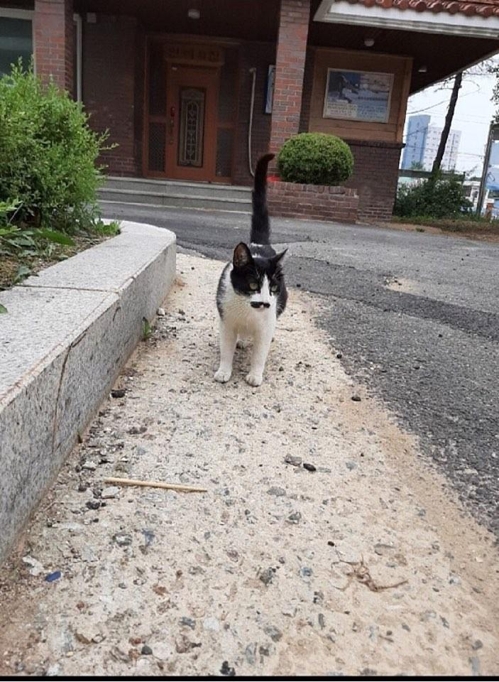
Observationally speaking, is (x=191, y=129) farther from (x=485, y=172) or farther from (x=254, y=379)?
(x=254, y=379)

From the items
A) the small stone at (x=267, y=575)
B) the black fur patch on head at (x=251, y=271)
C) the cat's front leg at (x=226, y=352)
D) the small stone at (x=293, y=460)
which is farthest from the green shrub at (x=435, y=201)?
the small stone at (x=267, y=575)

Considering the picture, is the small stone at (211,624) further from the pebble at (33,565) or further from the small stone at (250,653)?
the pebble at (33,565)

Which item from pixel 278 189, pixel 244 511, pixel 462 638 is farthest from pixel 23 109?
pixel 278 189

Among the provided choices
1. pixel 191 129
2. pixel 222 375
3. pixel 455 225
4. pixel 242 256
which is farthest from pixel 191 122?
pixel 222 375

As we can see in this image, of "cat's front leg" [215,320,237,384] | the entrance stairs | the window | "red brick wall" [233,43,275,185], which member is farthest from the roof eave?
"cat's front leg" [215,320,237,384]

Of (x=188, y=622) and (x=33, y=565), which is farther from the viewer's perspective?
(x=33, y=565)

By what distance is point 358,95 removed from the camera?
464 inches

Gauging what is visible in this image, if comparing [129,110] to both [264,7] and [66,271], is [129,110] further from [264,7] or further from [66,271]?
[66,271]

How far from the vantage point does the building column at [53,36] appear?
30.3 feet

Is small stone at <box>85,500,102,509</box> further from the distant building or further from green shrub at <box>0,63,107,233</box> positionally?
the distant building

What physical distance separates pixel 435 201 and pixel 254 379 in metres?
14.5

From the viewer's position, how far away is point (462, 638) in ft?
4.03

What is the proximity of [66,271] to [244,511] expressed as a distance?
1.46 meters

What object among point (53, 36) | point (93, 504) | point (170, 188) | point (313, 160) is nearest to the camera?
point (93, 504)
